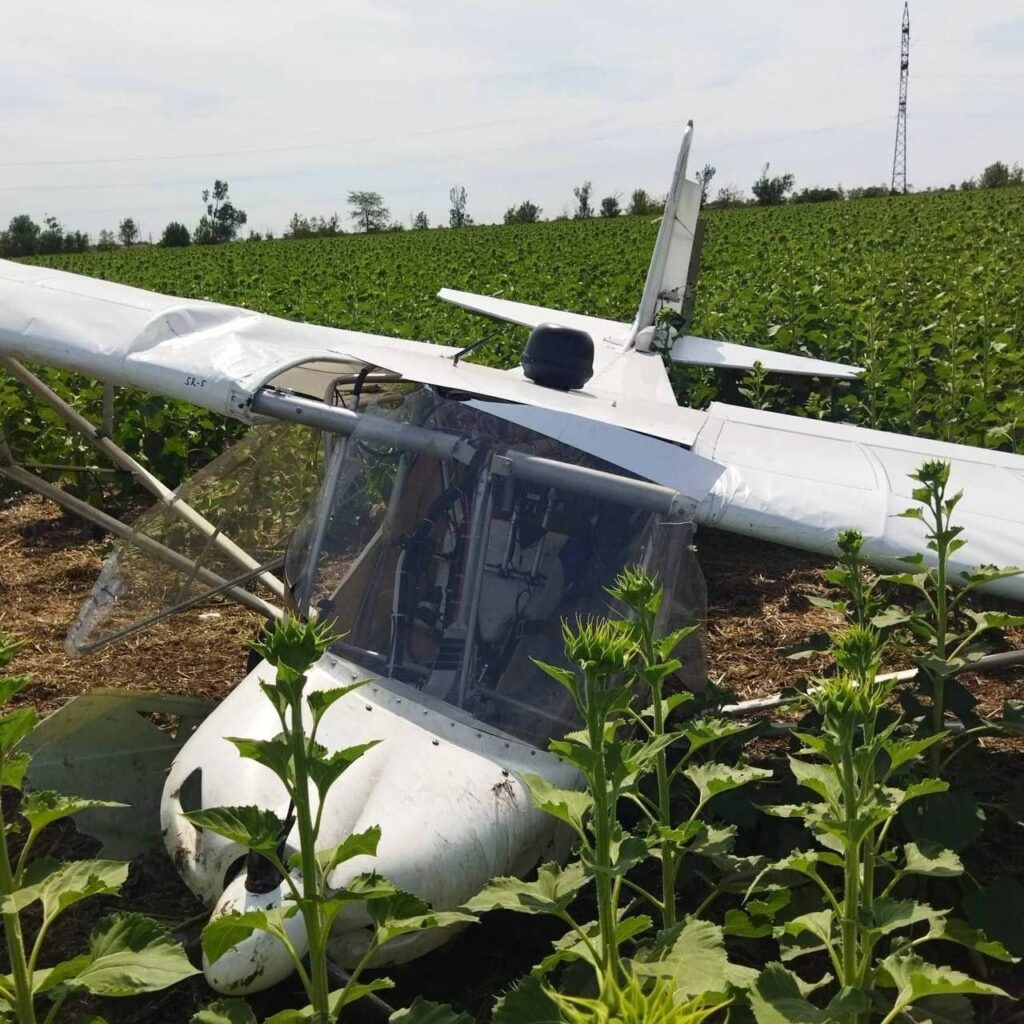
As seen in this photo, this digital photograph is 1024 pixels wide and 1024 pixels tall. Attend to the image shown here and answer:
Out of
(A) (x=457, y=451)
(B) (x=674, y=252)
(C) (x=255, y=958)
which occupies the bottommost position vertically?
(C) (x=255, y=958)

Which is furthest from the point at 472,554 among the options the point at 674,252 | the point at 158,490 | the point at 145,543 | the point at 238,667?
the point at 674,252

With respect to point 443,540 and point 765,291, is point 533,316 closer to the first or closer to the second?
point 443,540

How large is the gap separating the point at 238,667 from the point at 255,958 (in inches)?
120

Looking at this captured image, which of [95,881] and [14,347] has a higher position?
[14,347]

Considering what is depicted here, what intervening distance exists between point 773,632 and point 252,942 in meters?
4.07

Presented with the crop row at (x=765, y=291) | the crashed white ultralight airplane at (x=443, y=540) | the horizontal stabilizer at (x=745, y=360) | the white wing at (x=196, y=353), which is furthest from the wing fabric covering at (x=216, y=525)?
the horizontal stabilizer at (x=745, y=360)

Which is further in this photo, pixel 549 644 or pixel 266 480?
pixel 266 480

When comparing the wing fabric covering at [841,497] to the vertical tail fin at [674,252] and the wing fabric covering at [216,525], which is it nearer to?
the wing fabric covering at [216,525]

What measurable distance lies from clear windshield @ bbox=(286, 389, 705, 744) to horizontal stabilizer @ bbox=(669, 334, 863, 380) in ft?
20.3

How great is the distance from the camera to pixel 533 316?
10.8 meters

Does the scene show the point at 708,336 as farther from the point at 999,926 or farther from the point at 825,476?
the point at 999,926

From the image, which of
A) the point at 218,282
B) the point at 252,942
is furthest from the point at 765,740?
the point at 218,282

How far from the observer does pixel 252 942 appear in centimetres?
233

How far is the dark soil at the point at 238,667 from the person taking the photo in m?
2.98
